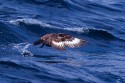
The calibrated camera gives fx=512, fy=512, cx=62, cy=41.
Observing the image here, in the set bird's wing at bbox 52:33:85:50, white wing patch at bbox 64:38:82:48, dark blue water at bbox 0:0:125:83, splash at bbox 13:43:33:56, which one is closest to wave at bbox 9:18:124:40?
dark blue water at bbox 0:0:125:83

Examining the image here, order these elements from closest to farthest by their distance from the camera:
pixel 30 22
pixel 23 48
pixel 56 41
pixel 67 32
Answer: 1. pixel 56 41
2. pixel 23 48
3. pixel 67 32
4. pixel 30 22

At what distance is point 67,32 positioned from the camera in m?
21.1

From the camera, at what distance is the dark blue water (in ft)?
51.8

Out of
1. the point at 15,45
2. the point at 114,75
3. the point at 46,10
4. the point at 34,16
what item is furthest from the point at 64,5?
the point at 114,75

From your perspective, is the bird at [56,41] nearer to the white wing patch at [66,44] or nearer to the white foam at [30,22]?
the white wing patch at [66,44]

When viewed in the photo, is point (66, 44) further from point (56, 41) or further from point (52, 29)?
point (52, 29)

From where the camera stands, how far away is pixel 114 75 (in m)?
16.3

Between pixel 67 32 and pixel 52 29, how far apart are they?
0.63m

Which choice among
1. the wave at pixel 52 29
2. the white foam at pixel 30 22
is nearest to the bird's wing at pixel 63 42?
the wave at pixel 52 29

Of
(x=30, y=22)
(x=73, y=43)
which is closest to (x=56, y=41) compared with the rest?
(x=73, y=43)

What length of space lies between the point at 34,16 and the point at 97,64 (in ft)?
20.8

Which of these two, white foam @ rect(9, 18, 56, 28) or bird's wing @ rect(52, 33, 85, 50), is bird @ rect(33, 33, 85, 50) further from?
white foam @ rect(9, 18, 56, 28)

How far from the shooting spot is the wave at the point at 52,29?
20.9 meters

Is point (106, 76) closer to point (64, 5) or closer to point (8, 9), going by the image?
point (8, 9)
